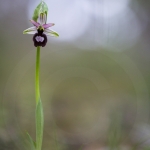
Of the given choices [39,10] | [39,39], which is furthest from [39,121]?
[39,10]

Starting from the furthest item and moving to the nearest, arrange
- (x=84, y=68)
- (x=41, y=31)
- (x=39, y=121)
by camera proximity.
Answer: (x=84, y=68) → (x=41, y=31) → (x=39, y=121)

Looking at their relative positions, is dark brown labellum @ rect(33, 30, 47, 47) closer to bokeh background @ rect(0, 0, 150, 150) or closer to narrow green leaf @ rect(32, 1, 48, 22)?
narrow green leaf @ rect(32, 1, 48, 22)

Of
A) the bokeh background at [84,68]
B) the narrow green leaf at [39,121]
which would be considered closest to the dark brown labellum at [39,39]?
the narrow green leaf at [39,121]

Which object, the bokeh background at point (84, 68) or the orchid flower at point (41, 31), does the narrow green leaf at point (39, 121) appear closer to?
the orchid flower at point (41, 31)

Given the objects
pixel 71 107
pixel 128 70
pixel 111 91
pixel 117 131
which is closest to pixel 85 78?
pixel 111 91

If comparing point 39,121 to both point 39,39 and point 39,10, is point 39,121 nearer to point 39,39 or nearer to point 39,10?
point 39,39

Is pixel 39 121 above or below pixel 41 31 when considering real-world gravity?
below

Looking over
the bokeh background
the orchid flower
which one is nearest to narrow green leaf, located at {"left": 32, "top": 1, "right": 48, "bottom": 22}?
the orchid flower

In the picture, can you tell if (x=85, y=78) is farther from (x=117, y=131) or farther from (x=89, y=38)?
(x=117, y=131)
